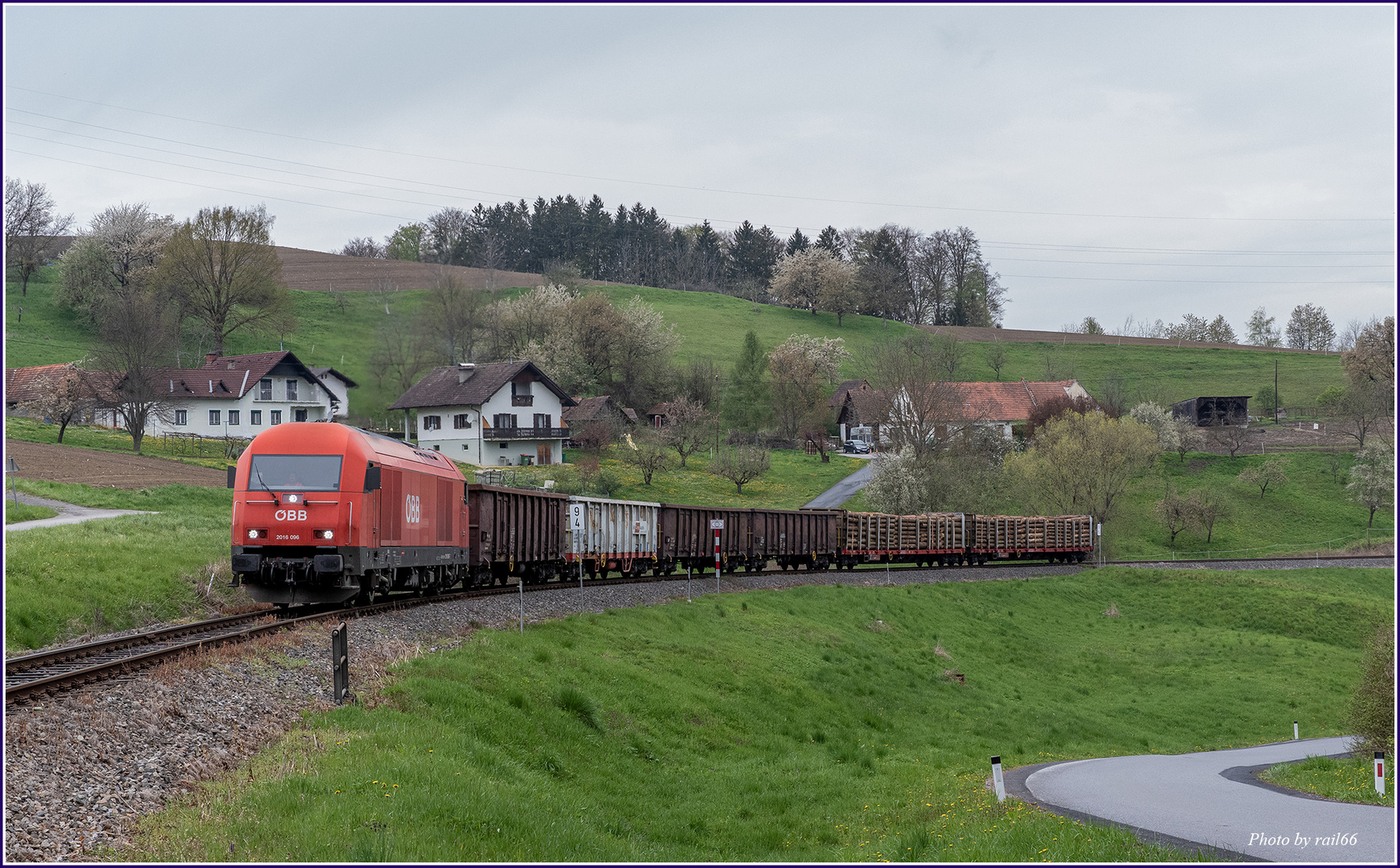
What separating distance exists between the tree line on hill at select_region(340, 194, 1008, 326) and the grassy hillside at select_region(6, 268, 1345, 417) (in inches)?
214

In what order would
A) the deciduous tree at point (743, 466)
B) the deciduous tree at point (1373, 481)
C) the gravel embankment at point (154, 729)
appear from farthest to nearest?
the deciduous tree at point (743, 466) < the deciduous tree at point (1373, 481) < the gravel embankment at point (154, 729)

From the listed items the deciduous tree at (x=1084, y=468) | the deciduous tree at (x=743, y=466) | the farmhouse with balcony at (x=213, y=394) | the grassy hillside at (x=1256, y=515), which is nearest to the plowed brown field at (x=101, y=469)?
the farmhouse with balcony at (x=213, y=394)

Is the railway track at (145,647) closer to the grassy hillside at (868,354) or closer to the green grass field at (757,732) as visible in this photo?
the green grass field at (757,732)

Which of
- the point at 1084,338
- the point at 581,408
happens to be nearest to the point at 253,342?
the point at 581,408

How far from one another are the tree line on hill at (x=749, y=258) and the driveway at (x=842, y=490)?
60.8 meters

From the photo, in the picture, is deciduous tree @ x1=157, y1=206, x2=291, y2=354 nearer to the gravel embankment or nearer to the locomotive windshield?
the locomotive windshield

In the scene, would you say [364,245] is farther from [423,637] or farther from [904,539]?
[423,637]

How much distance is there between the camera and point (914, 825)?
14242 mm

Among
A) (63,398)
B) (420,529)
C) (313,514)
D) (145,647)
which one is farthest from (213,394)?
(145,647)

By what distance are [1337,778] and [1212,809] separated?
18.2 feet

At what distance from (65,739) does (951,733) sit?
20204 mm

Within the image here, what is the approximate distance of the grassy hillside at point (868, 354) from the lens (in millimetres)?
87875

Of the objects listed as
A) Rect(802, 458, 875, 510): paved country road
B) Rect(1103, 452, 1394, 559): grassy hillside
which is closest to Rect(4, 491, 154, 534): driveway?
Rect(802, 458, 875, 510): paved country road

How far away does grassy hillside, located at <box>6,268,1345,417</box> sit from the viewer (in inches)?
3460
